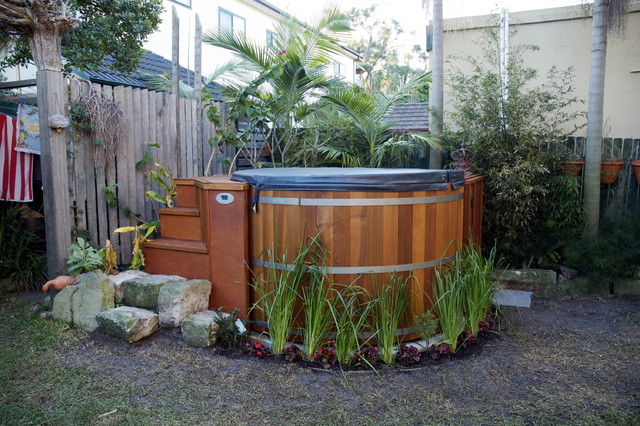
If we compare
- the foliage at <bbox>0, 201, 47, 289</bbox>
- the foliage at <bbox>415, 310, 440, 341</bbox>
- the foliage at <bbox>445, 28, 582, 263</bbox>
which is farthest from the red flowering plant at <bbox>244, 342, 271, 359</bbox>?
the foliage at <bbox>445, 28, 582, 263</bbox>

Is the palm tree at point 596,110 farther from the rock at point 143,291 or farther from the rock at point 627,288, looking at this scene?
the rock at point 143,291

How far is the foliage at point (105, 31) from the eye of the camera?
5.25 m

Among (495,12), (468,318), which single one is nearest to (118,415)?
(468,318)

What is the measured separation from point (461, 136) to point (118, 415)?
4.09 meters

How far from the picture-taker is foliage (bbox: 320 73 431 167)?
509 centimetres

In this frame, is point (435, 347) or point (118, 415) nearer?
point (118, 415)

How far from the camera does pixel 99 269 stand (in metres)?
3.35

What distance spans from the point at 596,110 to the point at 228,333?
392cm

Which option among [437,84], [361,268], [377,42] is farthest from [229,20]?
[377,42]

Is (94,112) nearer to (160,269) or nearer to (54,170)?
(54,170)

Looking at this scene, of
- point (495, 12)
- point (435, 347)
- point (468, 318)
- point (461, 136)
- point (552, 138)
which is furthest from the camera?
point (495, 12)

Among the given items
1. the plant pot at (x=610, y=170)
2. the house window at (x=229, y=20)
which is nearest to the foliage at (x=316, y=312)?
the plant pot at (x=610, y=170)

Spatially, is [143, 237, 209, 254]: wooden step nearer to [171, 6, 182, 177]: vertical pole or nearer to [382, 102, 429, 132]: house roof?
[171, 6, 182, 177]: vertical pole

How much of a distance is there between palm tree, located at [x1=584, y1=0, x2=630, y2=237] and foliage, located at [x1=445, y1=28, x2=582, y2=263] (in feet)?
0.41
